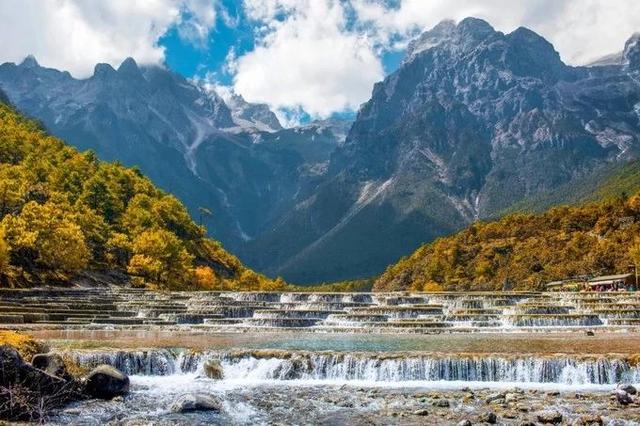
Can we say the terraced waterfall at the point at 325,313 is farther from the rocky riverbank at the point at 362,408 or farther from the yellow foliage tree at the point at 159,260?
the yellow foliage tree at the point at 159,260

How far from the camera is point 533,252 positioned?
508 feet

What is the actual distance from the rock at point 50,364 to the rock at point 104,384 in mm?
1649

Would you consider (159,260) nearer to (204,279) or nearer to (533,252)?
(204,279)

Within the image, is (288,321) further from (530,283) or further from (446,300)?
(530,283)

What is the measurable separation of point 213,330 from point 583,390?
116 feet

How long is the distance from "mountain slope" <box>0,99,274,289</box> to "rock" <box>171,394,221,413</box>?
55942 millimetres

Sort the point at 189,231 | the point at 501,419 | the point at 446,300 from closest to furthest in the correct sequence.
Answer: the point at 501,419 < the point at 446,300 < the point at 189,231

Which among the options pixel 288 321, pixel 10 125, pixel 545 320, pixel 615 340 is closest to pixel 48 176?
pixel 10 125

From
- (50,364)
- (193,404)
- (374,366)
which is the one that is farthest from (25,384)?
(374,366)

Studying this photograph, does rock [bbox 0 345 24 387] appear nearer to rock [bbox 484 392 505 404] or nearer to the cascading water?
the cascading water

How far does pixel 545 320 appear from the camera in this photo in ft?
202

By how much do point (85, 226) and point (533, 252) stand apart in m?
105

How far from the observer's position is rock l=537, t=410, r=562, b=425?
26356 mm

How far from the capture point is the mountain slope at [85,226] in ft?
299
